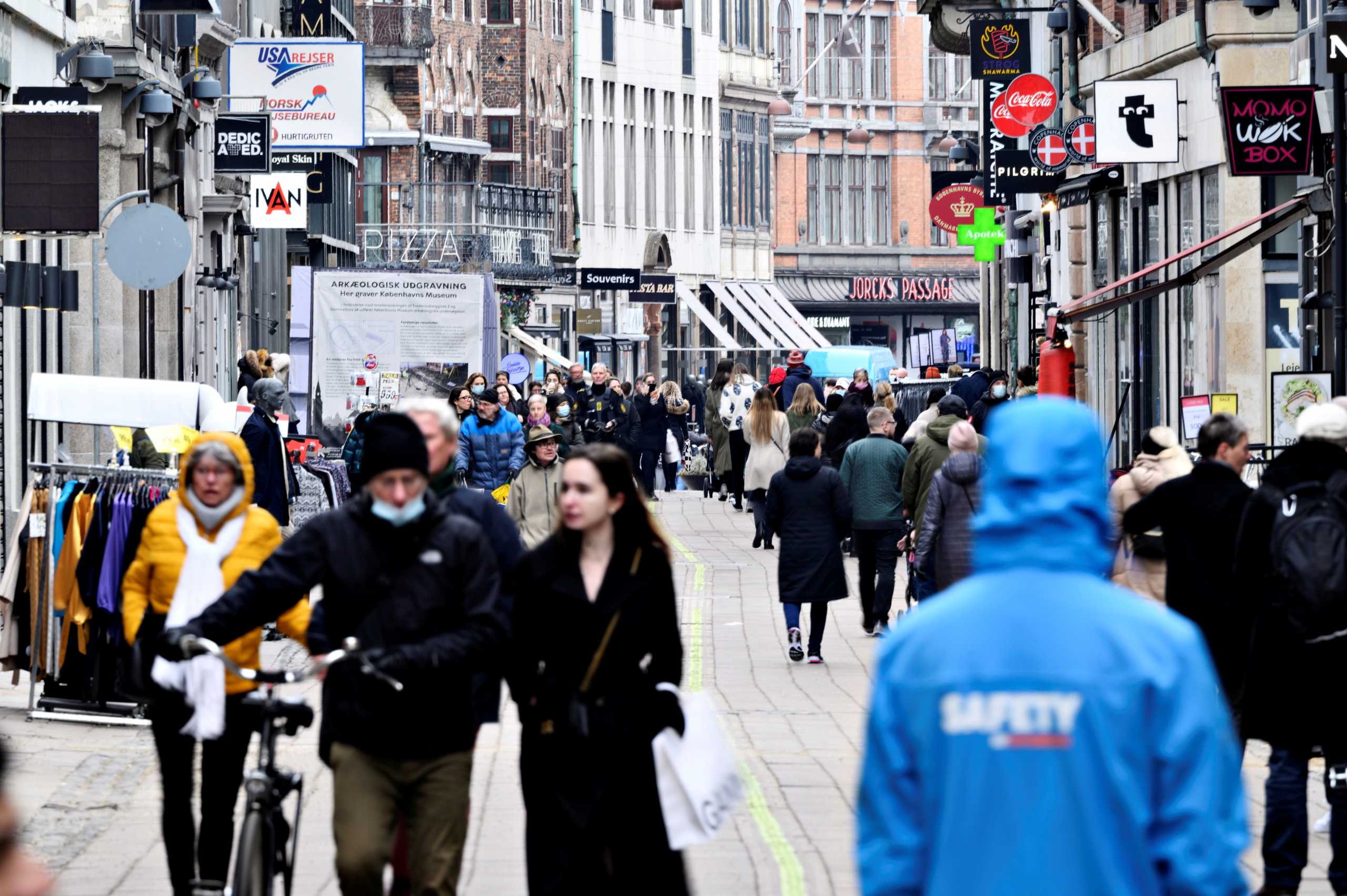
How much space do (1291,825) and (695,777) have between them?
2720 millimetres

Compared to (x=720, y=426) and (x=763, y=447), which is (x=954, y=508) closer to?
(x=763, y=447)

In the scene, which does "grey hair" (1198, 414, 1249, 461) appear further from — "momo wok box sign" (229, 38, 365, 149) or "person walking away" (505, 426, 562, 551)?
"momo wok box sign" (229, 38, 365, 149)

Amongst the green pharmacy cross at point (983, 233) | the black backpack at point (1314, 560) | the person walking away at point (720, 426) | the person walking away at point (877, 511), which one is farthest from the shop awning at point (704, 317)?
the black backpack at point (1314, 560)

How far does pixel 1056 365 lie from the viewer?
29547mm

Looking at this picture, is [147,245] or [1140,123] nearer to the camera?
[147,245]

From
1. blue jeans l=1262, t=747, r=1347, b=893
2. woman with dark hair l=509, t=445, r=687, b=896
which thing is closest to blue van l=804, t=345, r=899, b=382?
blue jeans l=1262, t=747, r=1347, b=893

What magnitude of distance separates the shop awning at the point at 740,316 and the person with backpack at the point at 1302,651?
68206 mm

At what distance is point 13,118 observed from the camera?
1819 cm

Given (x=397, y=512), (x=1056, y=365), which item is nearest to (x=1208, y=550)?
(x=397, y=512)

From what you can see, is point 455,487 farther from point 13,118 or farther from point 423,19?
point 423,19

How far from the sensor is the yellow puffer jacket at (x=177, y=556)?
7.92 m

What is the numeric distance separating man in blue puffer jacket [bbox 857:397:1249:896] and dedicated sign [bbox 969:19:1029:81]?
1264 inches

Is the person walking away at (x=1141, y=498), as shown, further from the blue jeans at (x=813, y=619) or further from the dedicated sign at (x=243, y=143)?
the dedicated sign at (x=243, y=143)

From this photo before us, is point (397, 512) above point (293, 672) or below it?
above
